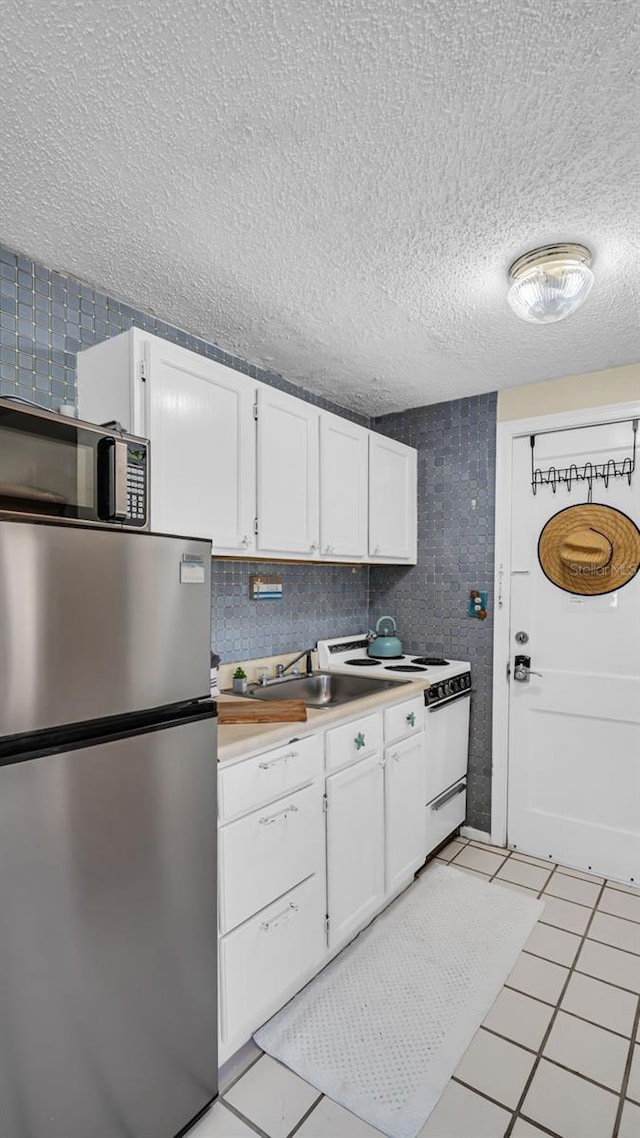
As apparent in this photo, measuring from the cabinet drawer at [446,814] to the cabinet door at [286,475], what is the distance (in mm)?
1440

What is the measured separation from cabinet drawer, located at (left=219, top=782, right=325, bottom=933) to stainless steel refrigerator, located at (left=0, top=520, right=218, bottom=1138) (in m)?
0.13

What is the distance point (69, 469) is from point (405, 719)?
178 cm

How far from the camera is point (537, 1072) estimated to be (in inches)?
64.9

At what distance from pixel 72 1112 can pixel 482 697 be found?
2.45 meters

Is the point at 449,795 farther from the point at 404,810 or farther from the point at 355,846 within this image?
the point at 355,846

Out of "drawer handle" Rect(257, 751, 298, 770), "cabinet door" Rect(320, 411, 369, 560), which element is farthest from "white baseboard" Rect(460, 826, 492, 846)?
"drawer handle" Rect(257, 751, 298, 770)

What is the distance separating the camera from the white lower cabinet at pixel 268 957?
163cm

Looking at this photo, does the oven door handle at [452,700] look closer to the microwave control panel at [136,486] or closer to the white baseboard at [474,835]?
the white baseboard at [474,835]

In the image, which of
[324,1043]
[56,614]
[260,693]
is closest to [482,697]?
[260,693]

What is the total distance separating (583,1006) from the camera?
6.27 ft

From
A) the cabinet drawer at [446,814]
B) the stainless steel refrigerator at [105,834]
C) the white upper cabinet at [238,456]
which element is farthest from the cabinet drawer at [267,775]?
the cabinet drawer at [446,814]

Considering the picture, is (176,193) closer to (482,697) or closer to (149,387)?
(149,387)

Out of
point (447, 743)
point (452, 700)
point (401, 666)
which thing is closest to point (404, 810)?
point (447, 743)

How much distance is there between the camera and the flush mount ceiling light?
1.74 metres
